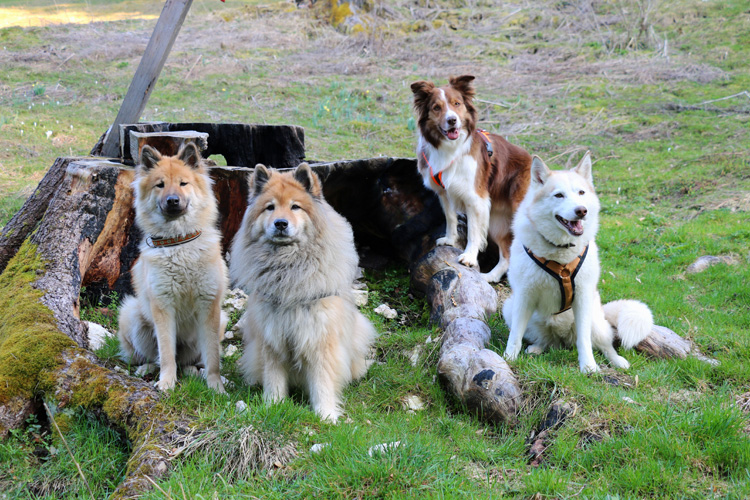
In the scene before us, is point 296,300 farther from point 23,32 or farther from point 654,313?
point 23,32

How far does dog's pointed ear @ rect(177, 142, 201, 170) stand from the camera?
12.2 feet

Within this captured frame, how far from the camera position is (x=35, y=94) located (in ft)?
37.6

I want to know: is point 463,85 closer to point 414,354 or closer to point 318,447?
point 414,354

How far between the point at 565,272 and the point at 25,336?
11.7 feet

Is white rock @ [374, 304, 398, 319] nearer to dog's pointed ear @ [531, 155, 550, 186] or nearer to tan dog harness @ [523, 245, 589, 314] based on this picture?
tan dog harness @ [523, 245, 589, 314]

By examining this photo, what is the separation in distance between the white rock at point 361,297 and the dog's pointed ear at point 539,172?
86.8 inches

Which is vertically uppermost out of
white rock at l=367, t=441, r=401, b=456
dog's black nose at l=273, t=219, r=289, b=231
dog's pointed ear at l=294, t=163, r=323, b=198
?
dog's pointed ear at l=294, t=163, r=323, b=198

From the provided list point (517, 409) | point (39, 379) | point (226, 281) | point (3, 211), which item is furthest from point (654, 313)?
point (3, 211)

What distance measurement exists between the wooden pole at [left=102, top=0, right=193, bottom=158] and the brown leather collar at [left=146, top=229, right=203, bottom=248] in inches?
95.2

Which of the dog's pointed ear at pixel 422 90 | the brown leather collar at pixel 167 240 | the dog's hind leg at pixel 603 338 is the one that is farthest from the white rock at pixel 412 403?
the dog's pointed ear at pixel 422 90

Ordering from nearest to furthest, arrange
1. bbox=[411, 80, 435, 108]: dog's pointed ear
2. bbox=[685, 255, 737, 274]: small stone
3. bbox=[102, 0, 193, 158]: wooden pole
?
bbox=[411, 80, 435, 108]: dog's pointed ear < bbox=[102, 0, 193, 158]: wooden pole < bbox=[685, 255, 737, 274]: small stone

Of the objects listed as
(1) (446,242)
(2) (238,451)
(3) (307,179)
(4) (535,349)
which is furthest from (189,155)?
(4) (535,349)

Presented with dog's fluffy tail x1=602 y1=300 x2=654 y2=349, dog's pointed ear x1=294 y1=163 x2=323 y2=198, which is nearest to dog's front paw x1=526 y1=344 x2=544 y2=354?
dog's fluffy tail x1=602 y1=300 x2=654 y2=349

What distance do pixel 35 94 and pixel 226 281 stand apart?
10.8m
